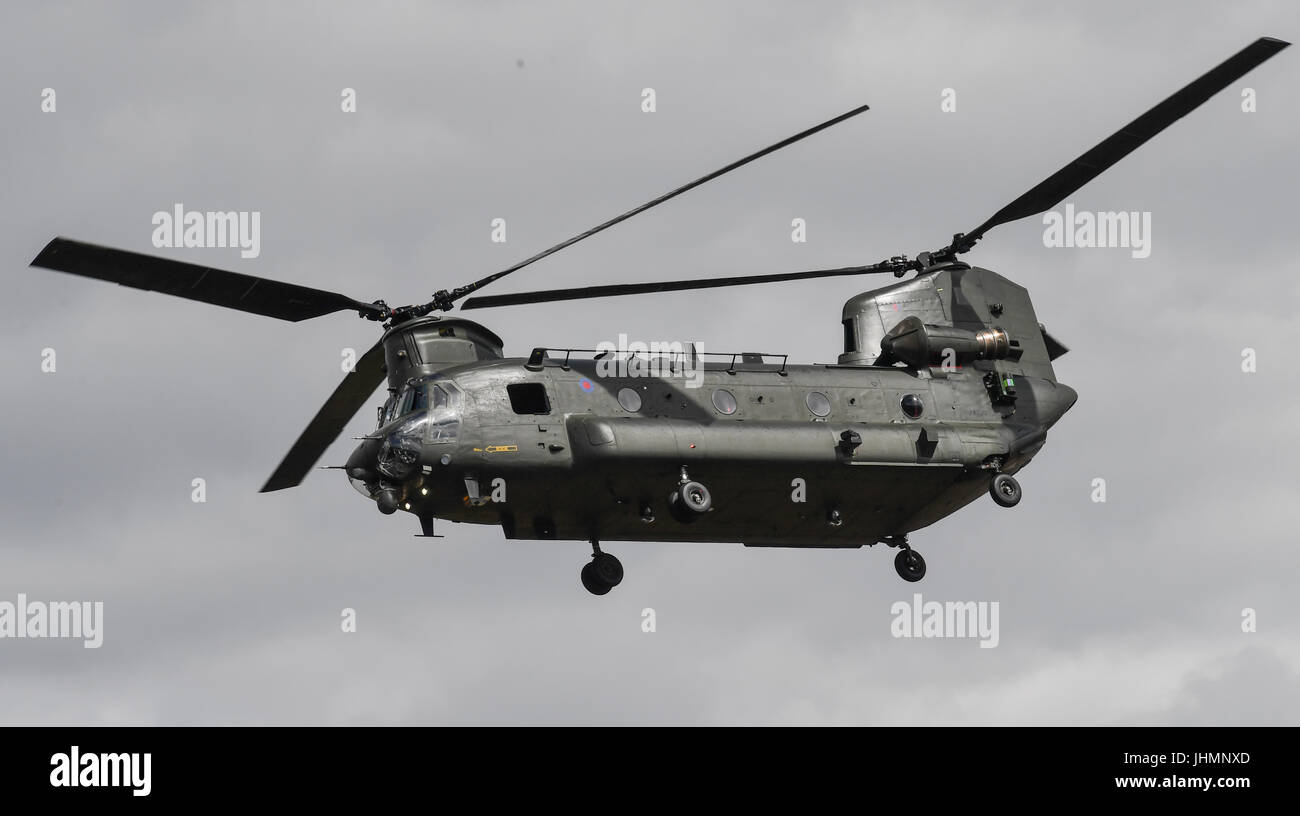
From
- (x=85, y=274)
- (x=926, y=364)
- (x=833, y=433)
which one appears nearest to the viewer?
(x=85, y=274)

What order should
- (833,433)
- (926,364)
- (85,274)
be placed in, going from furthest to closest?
(926,364)
(833,433)
(85,274)

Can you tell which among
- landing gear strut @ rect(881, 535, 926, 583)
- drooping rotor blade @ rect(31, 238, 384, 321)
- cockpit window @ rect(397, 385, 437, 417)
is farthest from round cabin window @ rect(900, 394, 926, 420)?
drooping rotor blade @ rect(31, 238, 384, 321)

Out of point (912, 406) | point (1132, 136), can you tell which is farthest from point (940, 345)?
point (1132, 136)

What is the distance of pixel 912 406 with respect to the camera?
146ft

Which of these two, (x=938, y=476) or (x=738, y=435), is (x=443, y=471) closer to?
(x=738, y=435)

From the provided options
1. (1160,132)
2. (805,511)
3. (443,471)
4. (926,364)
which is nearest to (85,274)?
(443,471)

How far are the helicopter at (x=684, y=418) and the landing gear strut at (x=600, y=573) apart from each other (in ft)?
0.14

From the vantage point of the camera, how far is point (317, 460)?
153 ft

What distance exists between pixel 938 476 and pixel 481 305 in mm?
10136

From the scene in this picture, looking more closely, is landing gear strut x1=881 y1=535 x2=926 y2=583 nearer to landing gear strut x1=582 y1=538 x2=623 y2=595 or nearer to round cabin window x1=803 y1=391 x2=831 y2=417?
round cabin window x1=803 y1=391 x2=831 y2=417

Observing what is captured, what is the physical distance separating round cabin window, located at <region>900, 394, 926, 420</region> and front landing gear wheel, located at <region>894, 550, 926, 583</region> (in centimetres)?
305

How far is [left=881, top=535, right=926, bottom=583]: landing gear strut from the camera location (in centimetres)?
4519

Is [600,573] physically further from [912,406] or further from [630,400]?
[912,406]

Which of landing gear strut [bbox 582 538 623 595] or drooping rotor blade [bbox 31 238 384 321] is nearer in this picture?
drooping rotor blade [bbox 31 238 384 321]
